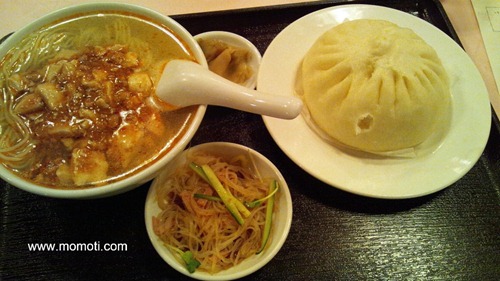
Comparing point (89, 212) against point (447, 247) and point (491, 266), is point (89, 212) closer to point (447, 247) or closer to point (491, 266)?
point (447, 247)

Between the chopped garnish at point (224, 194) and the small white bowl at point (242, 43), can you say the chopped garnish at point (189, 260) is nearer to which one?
the chopped garnish at point (224, 194)

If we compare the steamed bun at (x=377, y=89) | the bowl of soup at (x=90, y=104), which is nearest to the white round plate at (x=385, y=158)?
the steamed bun at (x=377, y=89)

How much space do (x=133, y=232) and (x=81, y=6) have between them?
845mm

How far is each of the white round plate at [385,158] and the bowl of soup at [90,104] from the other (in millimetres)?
438

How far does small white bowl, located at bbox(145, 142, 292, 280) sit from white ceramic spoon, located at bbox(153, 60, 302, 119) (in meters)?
0.23

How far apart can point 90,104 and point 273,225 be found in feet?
2.45

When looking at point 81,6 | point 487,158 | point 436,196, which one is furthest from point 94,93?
point 487,158

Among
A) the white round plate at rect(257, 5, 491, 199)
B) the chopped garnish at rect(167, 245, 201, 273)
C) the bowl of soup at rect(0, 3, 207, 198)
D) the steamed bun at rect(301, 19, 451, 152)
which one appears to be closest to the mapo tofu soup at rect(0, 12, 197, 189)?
the bowl of soup at rect(0, 3, 207, 198)

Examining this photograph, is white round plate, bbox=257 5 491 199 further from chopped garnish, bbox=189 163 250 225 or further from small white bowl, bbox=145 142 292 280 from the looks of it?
chopped garnish, bbox=189 163 250 225

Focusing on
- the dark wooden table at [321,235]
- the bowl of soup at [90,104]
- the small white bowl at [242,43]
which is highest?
the bowl of soup at [90,104]

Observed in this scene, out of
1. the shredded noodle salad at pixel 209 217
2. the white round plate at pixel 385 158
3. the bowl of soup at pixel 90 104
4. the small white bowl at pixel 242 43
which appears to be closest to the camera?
the bowl of soup at pixel 90 104

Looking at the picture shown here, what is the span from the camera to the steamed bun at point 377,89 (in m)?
1.40

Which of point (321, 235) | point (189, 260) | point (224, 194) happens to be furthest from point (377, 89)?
point (189, 260)

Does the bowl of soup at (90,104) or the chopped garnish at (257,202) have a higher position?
the bowl of soup at (90,104)
